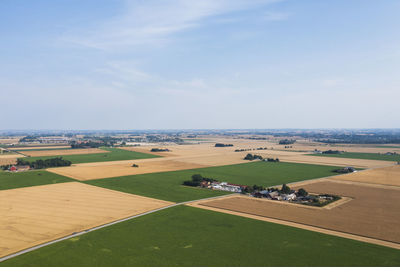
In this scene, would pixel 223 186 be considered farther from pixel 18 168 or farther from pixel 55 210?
pixel 18 168

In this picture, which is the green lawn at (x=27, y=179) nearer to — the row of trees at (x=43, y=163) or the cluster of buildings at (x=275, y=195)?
the row of trees at (x=43, y=163)

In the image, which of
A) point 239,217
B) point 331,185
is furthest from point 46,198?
point 331,185

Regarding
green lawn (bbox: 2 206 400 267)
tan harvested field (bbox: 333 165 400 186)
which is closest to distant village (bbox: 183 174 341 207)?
green lawn (bbox: 2 206 400 267)

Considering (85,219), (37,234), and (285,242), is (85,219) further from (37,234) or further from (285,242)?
(285,242)

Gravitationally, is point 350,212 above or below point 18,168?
below

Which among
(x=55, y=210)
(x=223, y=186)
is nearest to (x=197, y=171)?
(x=223, y=186)

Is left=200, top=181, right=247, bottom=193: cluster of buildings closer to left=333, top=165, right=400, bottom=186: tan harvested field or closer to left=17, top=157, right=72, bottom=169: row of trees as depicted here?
left=333, top=165, right=400, bottom=186: tan harvested field
